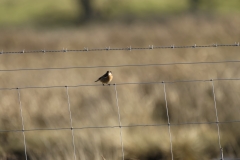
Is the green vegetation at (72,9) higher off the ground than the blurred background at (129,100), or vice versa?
the green vegetation at (72,9)

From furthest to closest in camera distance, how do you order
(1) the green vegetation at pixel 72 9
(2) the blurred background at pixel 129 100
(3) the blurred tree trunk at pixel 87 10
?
(3) the blurred tree trunk at pixel 87 10
(1) the green vegetation at pixel 72 9
(2) the blurred background at pixel 129 100

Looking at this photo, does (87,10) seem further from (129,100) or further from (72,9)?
(129,100)

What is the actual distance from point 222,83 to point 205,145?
1530 mm

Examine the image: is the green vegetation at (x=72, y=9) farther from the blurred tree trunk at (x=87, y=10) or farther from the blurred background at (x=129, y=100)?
the blurred background at (x=129, y=100)

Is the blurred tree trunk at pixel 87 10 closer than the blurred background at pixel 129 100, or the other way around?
the blurred background at pixel 129 100

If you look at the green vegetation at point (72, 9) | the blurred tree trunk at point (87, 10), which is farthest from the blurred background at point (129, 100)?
the blurred tree trunk at point (87, 10)

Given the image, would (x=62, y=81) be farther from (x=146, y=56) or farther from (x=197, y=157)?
(x=197, y=157)

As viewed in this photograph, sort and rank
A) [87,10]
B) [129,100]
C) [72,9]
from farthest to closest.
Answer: [72,9]
[87,10]
[129,100]

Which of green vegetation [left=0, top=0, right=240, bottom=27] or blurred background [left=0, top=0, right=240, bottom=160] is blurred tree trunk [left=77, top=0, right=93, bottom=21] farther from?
blurred background [left=0, top=0, right=240, bottom=160]

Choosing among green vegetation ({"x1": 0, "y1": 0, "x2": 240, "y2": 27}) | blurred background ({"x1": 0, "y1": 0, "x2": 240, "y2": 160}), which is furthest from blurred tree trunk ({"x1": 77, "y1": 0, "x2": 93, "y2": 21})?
blurred background ({"x1": 0, "y1": 0, "x2": 240, "y2": 160})

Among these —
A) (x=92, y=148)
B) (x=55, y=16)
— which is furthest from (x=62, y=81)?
(x=55, y=16)

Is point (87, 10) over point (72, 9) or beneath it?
beneath

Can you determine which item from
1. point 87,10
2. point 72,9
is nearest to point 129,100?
point 87,10

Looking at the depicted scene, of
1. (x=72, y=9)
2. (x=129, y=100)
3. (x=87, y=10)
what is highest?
(x=72, y=9)
